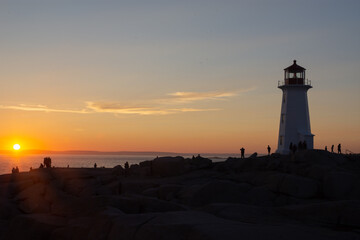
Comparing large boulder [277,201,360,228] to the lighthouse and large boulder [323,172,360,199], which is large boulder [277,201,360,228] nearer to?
large boulder [323,172,360,199]

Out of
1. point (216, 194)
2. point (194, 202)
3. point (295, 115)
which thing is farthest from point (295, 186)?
point (295, 115)

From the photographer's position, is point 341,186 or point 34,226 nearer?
point 34,226

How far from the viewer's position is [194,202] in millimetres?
22172

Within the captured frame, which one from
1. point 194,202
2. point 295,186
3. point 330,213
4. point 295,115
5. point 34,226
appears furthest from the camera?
point 295,115

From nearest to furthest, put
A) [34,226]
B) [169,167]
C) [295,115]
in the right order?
[34,226] → [169,167] → [295,115]

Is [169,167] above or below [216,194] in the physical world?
above

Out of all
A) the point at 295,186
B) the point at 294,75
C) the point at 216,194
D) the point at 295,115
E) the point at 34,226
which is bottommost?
the point at 34,226

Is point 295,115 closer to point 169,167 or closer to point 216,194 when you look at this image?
point 169,167

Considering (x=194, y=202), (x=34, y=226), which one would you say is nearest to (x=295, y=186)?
(x=194, y=202)

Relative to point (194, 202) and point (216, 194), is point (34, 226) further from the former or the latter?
point (216, 194)

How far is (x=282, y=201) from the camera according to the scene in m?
26.0

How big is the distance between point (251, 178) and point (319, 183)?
18.2 ft

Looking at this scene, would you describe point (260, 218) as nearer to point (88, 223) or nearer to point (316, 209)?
point (316, 209)

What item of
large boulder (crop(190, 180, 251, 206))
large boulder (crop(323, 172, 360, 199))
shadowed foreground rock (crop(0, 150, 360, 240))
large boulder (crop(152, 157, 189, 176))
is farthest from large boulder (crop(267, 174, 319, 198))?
large boulder (crop(152, 157, 189, 176))
